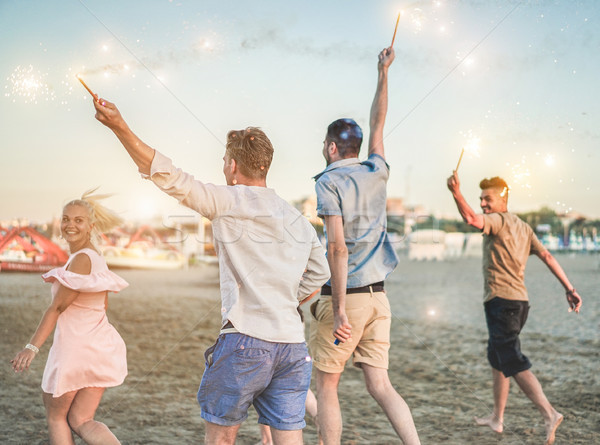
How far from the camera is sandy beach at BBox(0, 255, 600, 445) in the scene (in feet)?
15.4

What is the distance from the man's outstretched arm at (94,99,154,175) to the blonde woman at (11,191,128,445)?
1237mm

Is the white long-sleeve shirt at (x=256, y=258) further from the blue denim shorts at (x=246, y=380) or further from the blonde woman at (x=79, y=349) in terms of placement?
the blonde woman at (x=79, y=349)

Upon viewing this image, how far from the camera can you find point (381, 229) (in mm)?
3672

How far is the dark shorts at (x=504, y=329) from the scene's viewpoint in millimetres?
4652

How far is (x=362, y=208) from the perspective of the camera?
11.9 ft

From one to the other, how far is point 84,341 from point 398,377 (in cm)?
414

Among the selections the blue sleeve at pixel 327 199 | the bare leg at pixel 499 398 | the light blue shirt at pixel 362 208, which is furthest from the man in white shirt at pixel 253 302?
the bare leg at pixel 499 398

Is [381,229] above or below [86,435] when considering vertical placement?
above

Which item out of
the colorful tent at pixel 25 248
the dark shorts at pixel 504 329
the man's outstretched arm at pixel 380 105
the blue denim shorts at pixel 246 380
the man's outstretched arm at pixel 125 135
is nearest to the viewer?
the man's outstretched arm at pixel 125 135

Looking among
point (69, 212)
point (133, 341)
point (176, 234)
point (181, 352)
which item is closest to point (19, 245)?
point (133, 341)

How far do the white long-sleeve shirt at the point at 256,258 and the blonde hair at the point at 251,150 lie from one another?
0.08 m

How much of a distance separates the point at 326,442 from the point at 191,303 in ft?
35.9

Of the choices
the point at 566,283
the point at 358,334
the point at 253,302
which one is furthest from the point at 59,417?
the point at 566,283

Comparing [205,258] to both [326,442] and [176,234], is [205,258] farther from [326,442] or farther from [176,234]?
[326,442]
